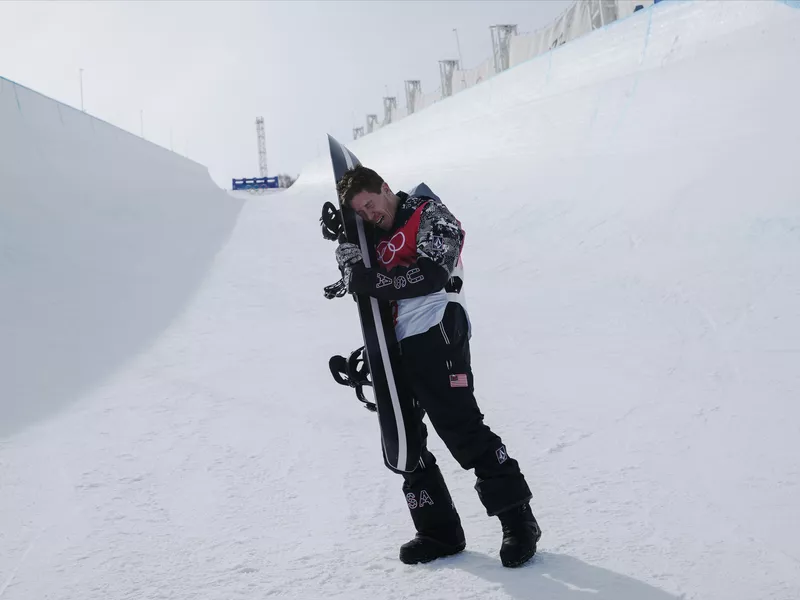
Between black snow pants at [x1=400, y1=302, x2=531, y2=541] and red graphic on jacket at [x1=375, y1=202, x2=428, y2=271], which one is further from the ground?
red graphic on jacket at [x1=375, y1=202, x2=428, y2=271]

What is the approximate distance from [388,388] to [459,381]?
249mm

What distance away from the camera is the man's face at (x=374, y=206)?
88.0 inches

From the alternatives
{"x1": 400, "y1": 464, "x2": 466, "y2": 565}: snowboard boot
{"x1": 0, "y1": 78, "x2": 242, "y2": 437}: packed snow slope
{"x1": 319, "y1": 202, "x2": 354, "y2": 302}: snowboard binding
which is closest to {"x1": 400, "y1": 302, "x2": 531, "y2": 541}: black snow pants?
{"x1": 400, "y1": 464, "x2": 466, "y2": 565}: snowboard boot

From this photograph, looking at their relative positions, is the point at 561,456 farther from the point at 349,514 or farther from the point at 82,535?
the point at 82,535

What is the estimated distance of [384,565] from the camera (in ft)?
7.48

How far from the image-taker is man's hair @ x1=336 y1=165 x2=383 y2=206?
2.23 meters

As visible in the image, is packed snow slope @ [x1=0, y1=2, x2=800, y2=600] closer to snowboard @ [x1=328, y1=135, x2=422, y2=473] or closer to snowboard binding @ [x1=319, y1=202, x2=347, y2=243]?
snowboard @ [x1=328, y1=135, x2=422, y2=473]

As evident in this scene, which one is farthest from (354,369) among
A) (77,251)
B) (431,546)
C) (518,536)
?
(77,251)

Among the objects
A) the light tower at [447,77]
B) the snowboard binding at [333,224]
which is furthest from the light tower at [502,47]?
the snowboard binding at [333,224]

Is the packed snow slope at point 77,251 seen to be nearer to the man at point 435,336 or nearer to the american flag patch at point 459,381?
the man at point 435,336

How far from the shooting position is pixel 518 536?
2.17 meters

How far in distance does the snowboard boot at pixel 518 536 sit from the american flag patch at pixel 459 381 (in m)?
0.42

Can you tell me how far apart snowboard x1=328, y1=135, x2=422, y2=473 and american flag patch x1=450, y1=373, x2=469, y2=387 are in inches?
7.2

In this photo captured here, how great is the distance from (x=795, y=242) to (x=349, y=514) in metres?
4.58
